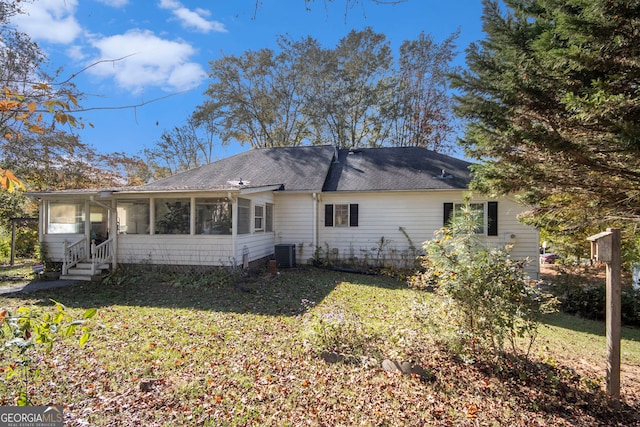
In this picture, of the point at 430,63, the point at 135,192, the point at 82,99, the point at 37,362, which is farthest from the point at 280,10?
the point at 430,63

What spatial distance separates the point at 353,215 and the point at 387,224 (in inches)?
51.9

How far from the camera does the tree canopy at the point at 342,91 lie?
2259 cm

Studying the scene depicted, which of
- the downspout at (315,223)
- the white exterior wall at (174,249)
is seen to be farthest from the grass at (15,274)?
the downspout at (315,223)

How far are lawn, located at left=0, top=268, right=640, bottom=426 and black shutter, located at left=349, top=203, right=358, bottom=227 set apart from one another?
657 cm

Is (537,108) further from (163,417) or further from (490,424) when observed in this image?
(163,417)

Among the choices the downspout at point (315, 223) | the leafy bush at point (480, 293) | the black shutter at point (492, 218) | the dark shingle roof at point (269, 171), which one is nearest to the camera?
the leafy bush at point (480, 293)

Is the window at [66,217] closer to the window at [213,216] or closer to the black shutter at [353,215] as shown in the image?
the window at [213,216]

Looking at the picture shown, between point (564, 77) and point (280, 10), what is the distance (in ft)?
12.4

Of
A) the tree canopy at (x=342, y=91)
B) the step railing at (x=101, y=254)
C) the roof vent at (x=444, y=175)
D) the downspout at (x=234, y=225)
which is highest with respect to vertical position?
the tree canopy at (x=342, y=91)

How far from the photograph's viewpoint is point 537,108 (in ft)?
15.9

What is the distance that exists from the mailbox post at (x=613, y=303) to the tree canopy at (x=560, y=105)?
1007 mm

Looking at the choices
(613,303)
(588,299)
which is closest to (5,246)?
(613,303)

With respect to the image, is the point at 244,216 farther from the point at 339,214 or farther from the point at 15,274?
the point at 15,274

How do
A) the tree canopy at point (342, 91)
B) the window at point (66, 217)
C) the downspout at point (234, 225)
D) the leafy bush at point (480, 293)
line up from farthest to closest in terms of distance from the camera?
the tree canopy at point (342, 91) < the window at point (66, 217) < the downspout at point (234, 225) < the leafy bush at point (480, 293)
